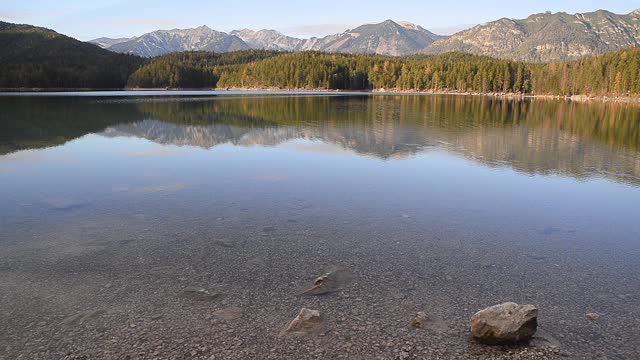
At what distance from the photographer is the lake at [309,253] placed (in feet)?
31.2

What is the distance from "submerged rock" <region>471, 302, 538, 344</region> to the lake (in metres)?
0.27

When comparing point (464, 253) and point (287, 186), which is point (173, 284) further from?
point (287, 186)

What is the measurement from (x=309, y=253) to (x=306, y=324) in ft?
13.7

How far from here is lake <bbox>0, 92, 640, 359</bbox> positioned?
950 cm

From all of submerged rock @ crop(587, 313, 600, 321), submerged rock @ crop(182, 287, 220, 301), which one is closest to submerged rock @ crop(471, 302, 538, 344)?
submerged rock @ crop(587, 313, 600, 321)

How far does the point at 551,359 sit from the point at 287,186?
15.9 meters

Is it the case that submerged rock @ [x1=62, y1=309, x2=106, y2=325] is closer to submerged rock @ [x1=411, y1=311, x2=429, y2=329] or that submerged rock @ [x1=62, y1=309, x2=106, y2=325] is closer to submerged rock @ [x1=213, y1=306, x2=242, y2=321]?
submerged rock @ [x1=213, y1=306, x2=242, y2=321]

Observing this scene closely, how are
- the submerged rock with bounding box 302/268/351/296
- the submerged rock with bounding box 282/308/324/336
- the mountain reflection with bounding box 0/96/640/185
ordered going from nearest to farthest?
the submerged rock with bounding box 282/308/324/336, the submerged rock with bounding box 302/268/351/296, the mountain reflection with bounding box 0/96/640/185

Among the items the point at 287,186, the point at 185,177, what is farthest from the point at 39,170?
the point at 287,186

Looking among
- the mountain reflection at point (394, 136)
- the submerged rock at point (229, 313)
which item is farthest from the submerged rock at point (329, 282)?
the mountain reflection at point (394, 136)

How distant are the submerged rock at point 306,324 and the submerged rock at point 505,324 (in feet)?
10.4

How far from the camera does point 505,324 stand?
930 centimetres

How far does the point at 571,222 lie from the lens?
1783cm

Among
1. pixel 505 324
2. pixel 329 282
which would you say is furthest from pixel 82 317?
pixel 505 324
